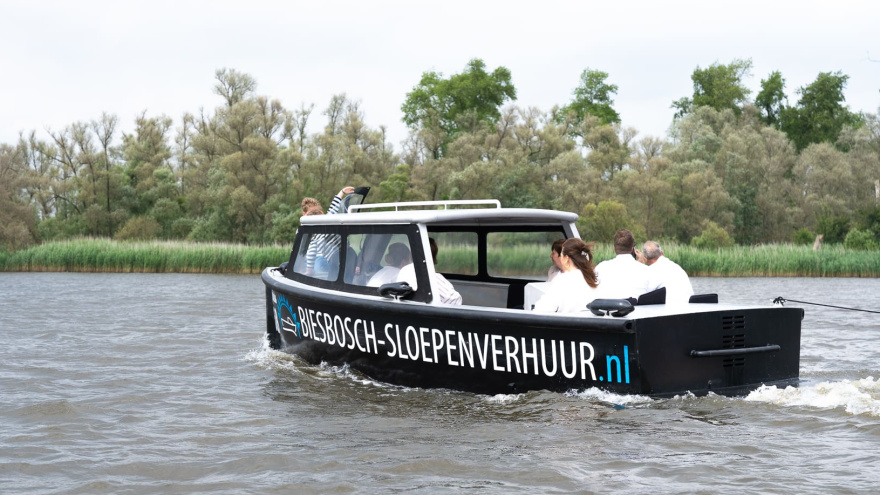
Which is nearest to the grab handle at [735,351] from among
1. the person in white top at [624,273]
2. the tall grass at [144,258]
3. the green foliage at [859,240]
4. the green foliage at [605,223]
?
the person in white top at [624,273]

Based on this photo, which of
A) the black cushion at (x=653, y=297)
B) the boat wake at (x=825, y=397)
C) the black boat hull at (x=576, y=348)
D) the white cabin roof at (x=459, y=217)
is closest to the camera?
the black boat hull at (x=576, y=348)

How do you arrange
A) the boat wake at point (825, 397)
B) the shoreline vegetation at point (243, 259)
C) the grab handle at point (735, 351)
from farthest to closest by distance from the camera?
the shoreline vegetation at point (243, 259) → the boat wake at point (825, 397) → the grab handle at point (735, 351)

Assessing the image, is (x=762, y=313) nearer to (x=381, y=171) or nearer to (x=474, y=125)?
(x=381, y=171)

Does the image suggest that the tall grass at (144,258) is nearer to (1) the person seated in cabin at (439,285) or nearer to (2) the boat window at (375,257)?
(2) the boat window at (375,257)

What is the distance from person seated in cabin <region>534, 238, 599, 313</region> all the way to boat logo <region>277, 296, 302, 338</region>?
3686 millimetres

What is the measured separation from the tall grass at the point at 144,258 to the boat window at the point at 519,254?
80.1 feet

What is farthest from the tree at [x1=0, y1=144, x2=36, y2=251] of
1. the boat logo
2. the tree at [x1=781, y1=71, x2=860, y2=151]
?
the tree at [x1=781, y1=71, x2=860, y2=151]

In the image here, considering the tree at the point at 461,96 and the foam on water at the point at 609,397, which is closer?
the foam on water at the point at 609,397

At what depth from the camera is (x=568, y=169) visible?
192 ft

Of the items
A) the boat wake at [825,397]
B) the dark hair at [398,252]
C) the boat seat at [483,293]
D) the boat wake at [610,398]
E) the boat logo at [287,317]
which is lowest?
the boat wake at [825,397]

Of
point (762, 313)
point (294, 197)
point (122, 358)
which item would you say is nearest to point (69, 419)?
point (122, 358)

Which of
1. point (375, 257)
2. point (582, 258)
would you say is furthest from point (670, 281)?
point (375, 257)

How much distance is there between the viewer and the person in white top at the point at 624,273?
870cm

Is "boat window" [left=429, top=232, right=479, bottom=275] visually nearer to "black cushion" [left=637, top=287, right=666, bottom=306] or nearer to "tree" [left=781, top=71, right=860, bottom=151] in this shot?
"black cushion" [left=637, top=287, right=666, bottom=306]
